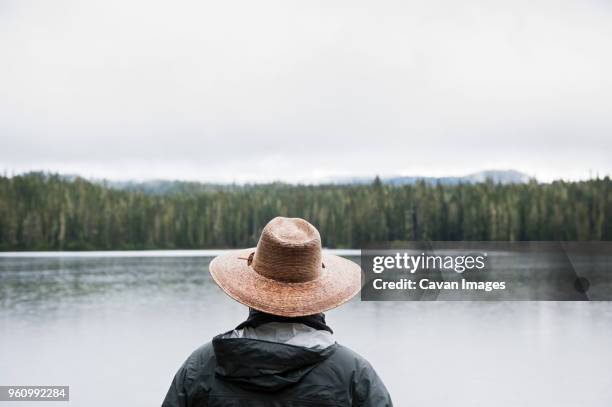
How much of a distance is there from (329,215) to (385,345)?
224 ft

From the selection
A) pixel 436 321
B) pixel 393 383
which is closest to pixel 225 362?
pixel 393 383

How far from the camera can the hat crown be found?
2.45 m

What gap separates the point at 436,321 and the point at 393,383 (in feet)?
34.1

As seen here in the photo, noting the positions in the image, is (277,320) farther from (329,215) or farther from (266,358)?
(329,215)

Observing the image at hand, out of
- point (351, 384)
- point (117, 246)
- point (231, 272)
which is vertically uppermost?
point (231, 272)

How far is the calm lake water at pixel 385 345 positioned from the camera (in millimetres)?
12461

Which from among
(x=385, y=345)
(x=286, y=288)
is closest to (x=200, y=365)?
(x=286, y=288)

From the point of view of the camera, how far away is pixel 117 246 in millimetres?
89938

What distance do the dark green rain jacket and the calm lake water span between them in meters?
9.42

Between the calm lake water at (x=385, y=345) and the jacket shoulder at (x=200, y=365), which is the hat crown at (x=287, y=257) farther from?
the calm lake water at (x=385, y=345)

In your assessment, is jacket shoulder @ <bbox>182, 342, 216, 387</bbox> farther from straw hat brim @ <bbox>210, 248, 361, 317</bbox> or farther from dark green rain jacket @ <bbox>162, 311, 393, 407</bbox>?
straw hat brim @ <bbox>210, 248, 361, 317</bbox>

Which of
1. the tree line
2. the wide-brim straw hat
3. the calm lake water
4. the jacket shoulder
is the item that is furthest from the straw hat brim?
the tree line

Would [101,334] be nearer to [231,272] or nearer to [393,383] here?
[393,383]

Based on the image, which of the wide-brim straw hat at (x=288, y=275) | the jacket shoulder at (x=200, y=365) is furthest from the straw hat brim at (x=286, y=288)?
the jacket shoulder at (x=200, y=365)
